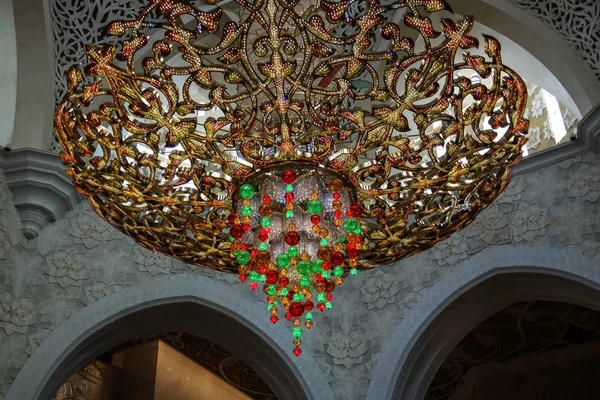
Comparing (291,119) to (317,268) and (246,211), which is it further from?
(317,268)

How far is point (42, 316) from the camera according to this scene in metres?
7.02

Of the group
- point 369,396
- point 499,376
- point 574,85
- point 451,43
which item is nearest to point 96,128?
point 451,43

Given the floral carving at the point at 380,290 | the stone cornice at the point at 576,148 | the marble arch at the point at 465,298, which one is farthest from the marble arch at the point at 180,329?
the stone cornice at the point at 576,148

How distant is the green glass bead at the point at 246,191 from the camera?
14.0ft

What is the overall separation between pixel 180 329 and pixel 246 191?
3948mm

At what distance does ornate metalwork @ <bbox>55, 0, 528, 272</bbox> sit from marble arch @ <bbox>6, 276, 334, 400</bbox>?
2449 millimetres

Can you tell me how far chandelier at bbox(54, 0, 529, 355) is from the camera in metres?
3.94

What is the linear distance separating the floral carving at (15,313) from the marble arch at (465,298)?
3.04 metres

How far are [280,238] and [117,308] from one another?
330 cm

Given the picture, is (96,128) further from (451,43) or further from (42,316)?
(42,316)

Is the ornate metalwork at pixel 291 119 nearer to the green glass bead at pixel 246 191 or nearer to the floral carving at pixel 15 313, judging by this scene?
the green glass bead at pixel 246 191

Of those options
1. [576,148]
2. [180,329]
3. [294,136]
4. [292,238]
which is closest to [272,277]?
[292,238]

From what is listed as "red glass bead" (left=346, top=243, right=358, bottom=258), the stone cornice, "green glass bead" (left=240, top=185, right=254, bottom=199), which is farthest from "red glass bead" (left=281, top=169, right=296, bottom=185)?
the stone cornice

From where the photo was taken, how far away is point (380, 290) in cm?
763
